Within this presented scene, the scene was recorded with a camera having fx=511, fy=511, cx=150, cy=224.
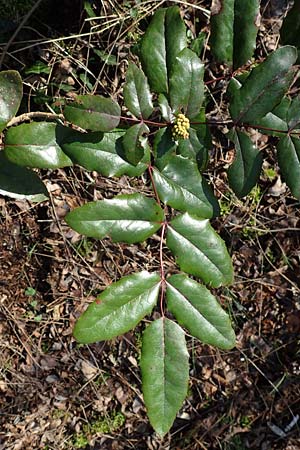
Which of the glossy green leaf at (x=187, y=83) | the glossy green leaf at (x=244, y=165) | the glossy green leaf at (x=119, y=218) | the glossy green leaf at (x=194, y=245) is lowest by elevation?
the glossy green leaf at (x=194, y=245)

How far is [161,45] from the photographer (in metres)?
1.27

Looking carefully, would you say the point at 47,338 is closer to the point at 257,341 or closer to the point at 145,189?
the point at 145,189

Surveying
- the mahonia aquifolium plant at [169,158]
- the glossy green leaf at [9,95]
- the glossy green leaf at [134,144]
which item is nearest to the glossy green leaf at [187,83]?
the mahonia aquifolium plant at [169,158]

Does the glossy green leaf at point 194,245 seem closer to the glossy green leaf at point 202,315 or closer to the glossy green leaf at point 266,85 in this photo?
the glossy green leaf at point 202,315

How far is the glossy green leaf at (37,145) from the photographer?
121cm

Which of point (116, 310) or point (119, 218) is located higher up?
point (119, 218)

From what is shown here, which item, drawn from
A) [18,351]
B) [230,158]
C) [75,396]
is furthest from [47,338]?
[230,158]

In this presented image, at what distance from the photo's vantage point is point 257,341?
235 cm

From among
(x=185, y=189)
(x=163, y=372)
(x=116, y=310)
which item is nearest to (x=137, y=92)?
(x=185, y=189)

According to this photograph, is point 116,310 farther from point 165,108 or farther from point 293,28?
point 293,28

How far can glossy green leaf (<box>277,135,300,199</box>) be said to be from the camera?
127cm

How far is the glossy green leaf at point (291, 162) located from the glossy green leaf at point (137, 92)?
0.35 meters

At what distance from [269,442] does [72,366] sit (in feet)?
3.23

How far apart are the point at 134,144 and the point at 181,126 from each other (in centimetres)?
13
